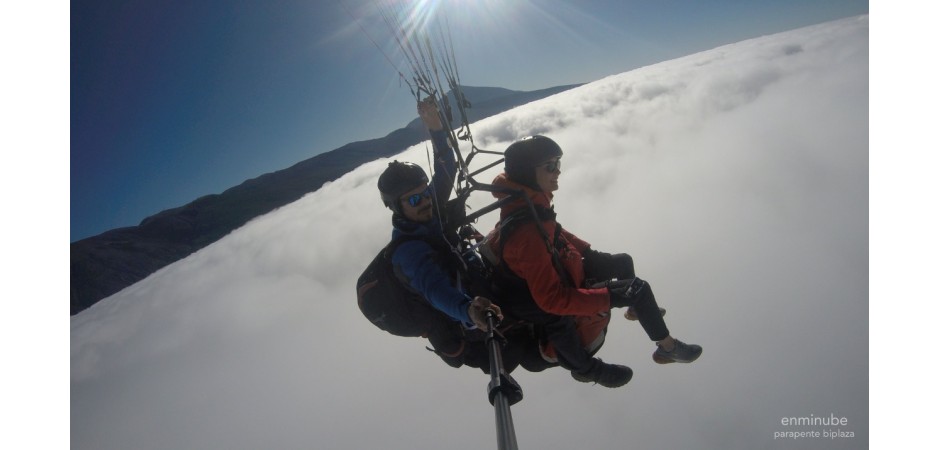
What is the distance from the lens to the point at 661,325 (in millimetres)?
1966

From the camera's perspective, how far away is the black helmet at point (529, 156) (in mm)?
1964

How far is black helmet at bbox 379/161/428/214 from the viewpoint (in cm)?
211

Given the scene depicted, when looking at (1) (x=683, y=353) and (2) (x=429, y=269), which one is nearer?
(2) (x=429, y=269)

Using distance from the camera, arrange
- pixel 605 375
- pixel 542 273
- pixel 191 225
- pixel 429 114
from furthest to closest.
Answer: pixel 191 225, pixel 429 114, pixel 605 375, pixel 542 273

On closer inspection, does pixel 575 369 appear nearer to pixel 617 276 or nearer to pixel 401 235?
pixel 617 276

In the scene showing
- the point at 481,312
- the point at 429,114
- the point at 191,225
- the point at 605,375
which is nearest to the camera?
the point at 481,312

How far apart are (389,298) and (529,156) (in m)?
0.99

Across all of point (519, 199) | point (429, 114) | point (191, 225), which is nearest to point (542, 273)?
point (519, 199)

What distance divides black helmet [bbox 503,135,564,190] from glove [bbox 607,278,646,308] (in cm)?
62

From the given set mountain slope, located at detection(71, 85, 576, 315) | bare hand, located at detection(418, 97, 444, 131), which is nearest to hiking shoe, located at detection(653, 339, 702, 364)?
bare hand, located at detection(418, 97, 444, 131)

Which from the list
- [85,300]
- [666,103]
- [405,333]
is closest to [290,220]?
[85,300]

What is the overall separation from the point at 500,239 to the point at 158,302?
90.1ft

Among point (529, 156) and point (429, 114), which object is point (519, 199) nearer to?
point (529, 156)

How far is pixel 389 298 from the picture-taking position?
200 centimetres
